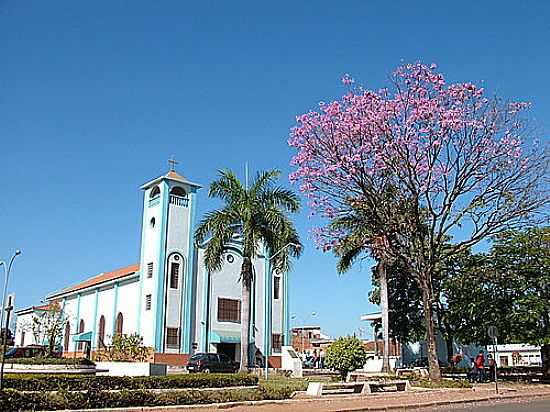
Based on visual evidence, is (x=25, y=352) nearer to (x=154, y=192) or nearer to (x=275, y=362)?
(x=154, y=192)

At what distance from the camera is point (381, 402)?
19.4 metres

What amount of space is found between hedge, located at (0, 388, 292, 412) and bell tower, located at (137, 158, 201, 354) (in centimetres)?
2367

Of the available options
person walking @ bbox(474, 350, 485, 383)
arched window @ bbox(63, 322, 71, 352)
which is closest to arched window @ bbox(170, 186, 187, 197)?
arched window @ bbox(63, 322, 71, 352)

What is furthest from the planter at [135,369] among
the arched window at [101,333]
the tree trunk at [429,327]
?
the arched window at [101,333]

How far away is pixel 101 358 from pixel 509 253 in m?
26.0

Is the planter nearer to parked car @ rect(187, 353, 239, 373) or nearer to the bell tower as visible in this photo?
parked car @ rect(187, 353, 239, 373)

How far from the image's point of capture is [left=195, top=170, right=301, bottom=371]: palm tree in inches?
1321

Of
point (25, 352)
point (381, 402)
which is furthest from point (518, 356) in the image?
point (381, 402)

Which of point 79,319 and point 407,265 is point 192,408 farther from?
point 79,319

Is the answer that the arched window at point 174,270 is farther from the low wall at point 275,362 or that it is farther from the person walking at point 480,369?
the person walking at point 480,369

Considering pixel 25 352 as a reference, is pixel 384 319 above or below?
above

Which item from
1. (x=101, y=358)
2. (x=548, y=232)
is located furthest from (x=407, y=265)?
(x=101, y=358)

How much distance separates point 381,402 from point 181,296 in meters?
25.9

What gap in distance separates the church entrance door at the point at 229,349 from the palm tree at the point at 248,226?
1177 centimetres
